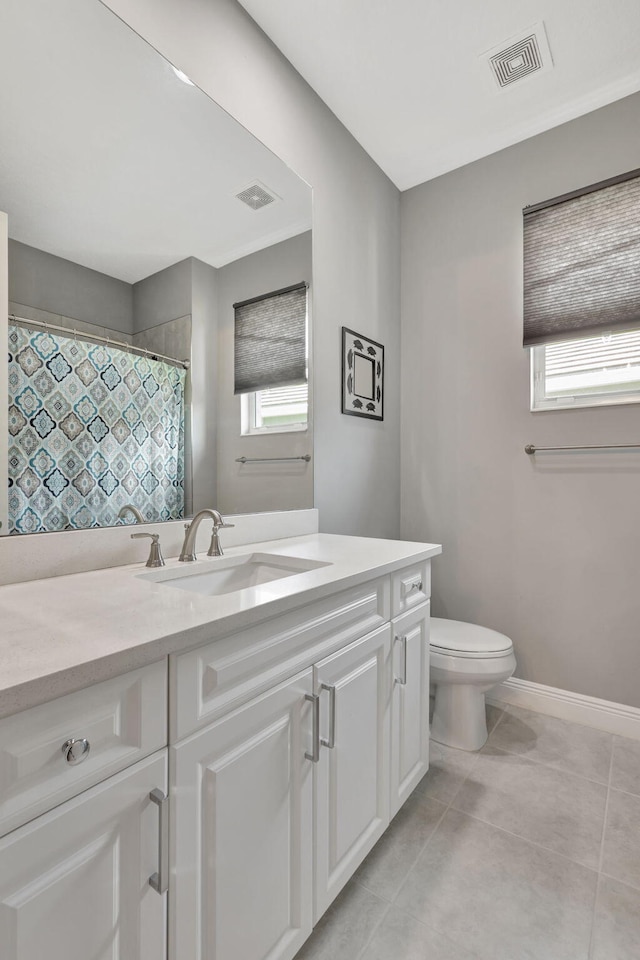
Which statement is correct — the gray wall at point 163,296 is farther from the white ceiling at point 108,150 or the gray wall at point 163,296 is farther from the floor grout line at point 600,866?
the floor grout line at point 600,866

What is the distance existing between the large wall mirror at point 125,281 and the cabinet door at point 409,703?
0.69m

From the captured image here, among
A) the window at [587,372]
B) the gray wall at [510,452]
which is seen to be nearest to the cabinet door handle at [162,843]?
the gray wall at [510,452]

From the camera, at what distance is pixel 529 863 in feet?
4.38

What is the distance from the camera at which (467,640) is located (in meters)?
1.94

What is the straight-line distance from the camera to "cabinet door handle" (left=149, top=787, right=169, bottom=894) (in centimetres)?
69

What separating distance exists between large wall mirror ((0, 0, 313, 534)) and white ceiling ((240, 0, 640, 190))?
547mm

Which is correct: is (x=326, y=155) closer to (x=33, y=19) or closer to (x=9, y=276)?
(x=33, y=19)

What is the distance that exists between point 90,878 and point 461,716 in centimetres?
163

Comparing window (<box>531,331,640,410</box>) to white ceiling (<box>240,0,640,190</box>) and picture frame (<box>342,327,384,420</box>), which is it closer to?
picture frame (<box>342,327,384,420</box>)

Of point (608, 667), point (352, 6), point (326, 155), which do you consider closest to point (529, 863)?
point (608, 667)

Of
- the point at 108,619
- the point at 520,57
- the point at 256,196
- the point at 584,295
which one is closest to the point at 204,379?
the point at 256,196

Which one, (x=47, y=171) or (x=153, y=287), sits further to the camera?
(x=153, y=287)

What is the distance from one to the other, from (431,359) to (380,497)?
82cm

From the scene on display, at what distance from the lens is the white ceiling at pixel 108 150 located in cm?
105
